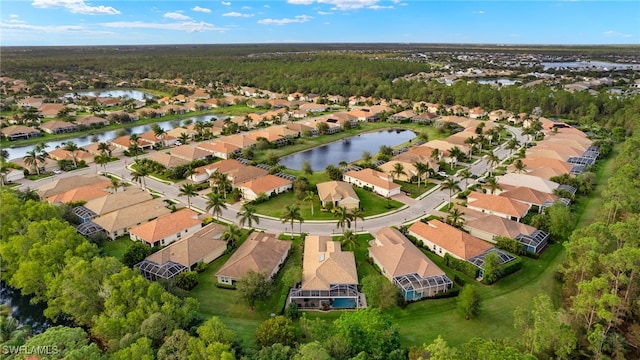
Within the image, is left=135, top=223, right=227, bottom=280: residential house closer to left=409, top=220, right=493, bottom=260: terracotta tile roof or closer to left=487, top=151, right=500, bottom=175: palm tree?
left=409, top=220, right=493, bottom=260: terracotta tile roof

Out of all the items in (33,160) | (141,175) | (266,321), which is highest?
(33,160)

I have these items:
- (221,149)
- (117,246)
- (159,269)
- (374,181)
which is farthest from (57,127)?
(374,181)

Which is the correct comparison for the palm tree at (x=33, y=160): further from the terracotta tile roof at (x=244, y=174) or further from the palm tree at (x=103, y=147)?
the terracotta tile roof at (x=244, y=174)

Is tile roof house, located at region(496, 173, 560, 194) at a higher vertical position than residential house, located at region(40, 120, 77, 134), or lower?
lower

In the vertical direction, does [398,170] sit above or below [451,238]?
above

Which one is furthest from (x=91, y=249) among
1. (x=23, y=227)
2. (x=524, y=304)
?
(x=524, y=304)

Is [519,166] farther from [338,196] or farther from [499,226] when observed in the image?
[338,196]

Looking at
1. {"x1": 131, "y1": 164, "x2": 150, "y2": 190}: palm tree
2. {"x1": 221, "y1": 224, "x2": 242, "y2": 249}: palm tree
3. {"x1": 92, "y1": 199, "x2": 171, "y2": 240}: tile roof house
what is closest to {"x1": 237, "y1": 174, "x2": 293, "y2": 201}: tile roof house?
{"x1": 92, "y1": 199, "x2": 171, "y2": 240}: tile roof house

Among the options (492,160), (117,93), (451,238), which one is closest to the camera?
(451,238)
